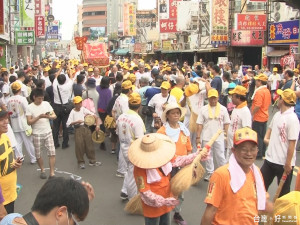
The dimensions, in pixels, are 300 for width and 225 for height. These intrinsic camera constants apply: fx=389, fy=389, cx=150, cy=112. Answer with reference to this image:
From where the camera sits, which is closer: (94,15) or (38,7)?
(38,7)

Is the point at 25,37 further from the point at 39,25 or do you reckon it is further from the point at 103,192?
the point at 103,192

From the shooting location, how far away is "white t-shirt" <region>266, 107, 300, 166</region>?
16.0 feet

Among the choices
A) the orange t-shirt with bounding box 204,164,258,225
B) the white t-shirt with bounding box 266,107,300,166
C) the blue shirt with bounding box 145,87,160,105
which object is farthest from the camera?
the blue shirt with bounding box 145,87,160,105

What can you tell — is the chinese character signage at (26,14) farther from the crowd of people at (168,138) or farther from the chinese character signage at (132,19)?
the chinese character signage at (132,19)

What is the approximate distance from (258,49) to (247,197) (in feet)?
88.4

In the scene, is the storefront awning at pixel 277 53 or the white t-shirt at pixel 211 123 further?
the storefront awning at pixel 277 53

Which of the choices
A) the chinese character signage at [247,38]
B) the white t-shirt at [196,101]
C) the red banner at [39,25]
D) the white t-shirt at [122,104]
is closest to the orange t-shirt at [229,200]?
the white t-shirt at [122,104]

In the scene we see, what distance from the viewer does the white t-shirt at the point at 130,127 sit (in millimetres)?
6098

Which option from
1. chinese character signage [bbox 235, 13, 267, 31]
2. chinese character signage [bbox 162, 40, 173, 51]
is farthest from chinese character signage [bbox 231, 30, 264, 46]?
chinese character signage [bbox 162, 40, 173, 51]

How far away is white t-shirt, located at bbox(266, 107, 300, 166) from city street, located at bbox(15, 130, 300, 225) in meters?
1.45

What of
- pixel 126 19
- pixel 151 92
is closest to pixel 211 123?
pixel 151 92

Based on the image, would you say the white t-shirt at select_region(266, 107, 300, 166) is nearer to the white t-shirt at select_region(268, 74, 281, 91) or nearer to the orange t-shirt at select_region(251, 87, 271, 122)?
the orange t-shirt at select_region(251, 87, 271, 122)

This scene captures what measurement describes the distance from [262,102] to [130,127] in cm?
345

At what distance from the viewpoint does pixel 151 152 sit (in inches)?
158
